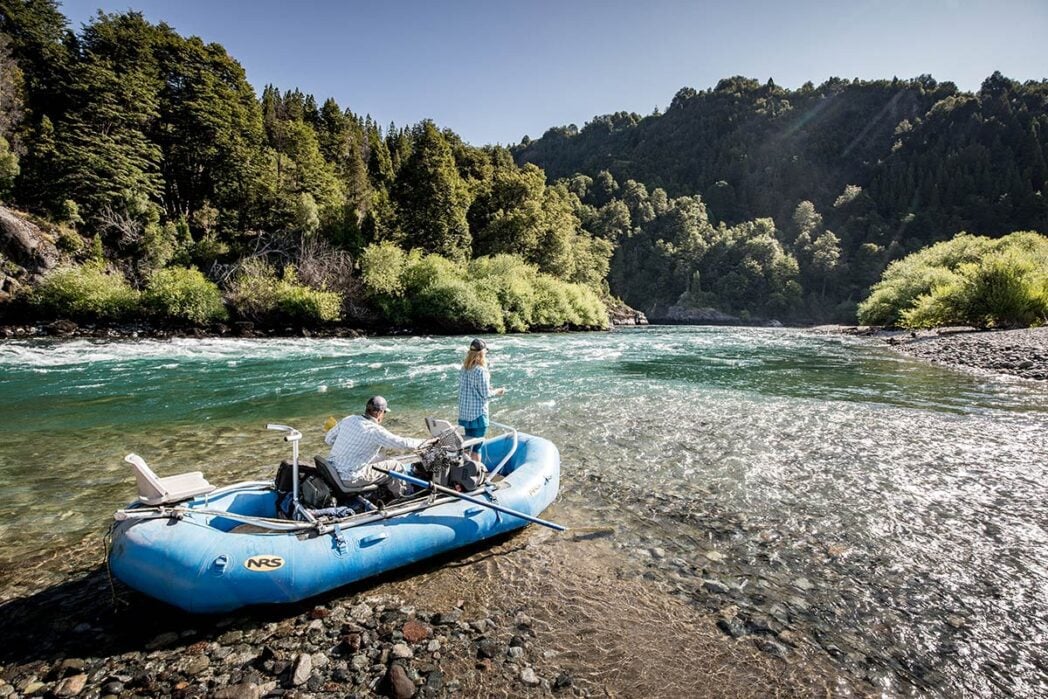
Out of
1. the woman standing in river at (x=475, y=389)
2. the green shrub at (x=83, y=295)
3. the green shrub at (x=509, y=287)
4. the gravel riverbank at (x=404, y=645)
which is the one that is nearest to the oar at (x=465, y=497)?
the gravel riverbank at (x=404, y=645)

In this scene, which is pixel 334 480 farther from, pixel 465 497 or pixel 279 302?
pixel 279 302

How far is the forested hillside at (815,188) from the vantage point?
106188 millimetres

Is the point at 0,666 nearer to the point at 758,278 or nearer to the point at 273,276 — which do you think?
the point at 273,276

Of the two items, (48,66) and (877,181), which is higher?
(877,181)

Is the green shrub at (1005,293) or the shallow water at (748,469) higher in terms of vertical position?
the green shrub at (1005,293)

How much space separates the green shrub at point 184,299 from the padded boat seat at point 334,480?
2948 cm

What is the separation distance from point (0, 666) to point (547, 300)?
41.6 meters

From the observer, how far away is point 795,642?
4.21 metres

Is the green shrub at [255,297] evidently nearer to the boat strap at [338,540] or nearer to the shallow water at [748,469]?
the shallow water at [748,469]

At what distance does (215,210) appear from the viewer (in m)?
42.6

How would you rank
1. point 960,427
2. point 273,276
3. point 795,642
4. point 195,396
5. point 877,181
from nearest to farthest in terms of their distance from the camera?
point 795,642 → point 960,427 → point 195,396 → point 273,276 → point 877,181

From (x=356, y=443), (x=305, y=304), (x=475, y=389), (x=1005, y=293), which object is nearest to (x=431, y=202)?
(x=305, y=304)

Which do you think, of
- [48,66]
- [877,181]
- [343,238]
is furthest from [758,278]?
[48,66]

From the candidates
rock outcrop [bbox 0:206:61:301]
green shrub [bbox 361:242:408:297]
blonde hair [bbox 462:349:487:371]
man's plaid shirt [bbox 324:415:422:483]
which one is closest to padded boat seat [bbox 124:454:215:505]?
man's plaid shirt [bbox 324:415:422:483]
